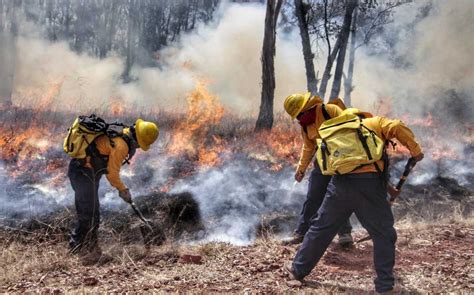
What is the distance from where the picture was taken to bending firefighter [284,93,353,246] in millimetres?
4750

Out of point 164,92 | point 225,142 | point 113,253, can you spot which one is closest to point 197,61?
point 164,92

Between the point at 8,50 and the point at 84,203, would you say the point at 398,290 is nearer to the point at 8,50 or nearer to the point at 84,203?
the point at 84,203

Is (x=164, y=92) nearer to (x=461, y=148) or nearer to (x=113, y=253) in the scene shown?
(x=461, y=148)

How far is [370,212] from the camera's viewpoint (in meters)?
3.66

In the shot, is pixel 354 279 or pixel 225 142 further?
pixel 225 142

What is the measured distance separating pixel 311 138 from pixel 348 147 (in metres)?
1.39

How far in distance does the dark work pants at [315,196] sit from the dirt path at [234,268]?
0.96ft

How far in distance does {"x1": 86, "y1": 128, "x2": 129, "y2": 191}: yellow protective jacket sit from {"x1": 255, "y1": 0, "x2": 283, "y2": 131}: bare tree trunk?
6.49m

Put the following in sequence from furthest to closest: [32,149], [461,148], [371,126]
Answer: [461,148] → [32,149] → [371,126]

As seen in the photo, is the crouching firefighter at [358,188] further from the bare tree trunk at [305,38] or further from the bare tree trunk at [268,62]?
the bare tree trunk at [305,38]

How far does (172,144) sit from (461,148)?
22.1ft

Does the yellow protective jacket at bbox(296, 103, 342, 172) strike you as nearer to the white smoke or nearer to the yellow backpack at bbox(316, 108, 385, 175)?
the yellow backpack at bbox(316, 108, 385, 175)

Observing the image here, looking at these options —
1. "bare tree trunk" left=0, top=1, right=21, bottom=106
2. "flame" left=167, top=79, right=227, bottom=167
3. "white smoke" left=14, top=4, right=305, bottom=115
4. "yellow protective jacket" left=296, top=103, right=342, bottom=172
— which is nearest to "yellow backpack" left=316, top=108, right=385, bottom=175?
"yellow protective jacket" left=296, top=103, right=342, bottom=172

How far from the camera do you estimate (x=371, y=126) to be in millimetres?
3986
